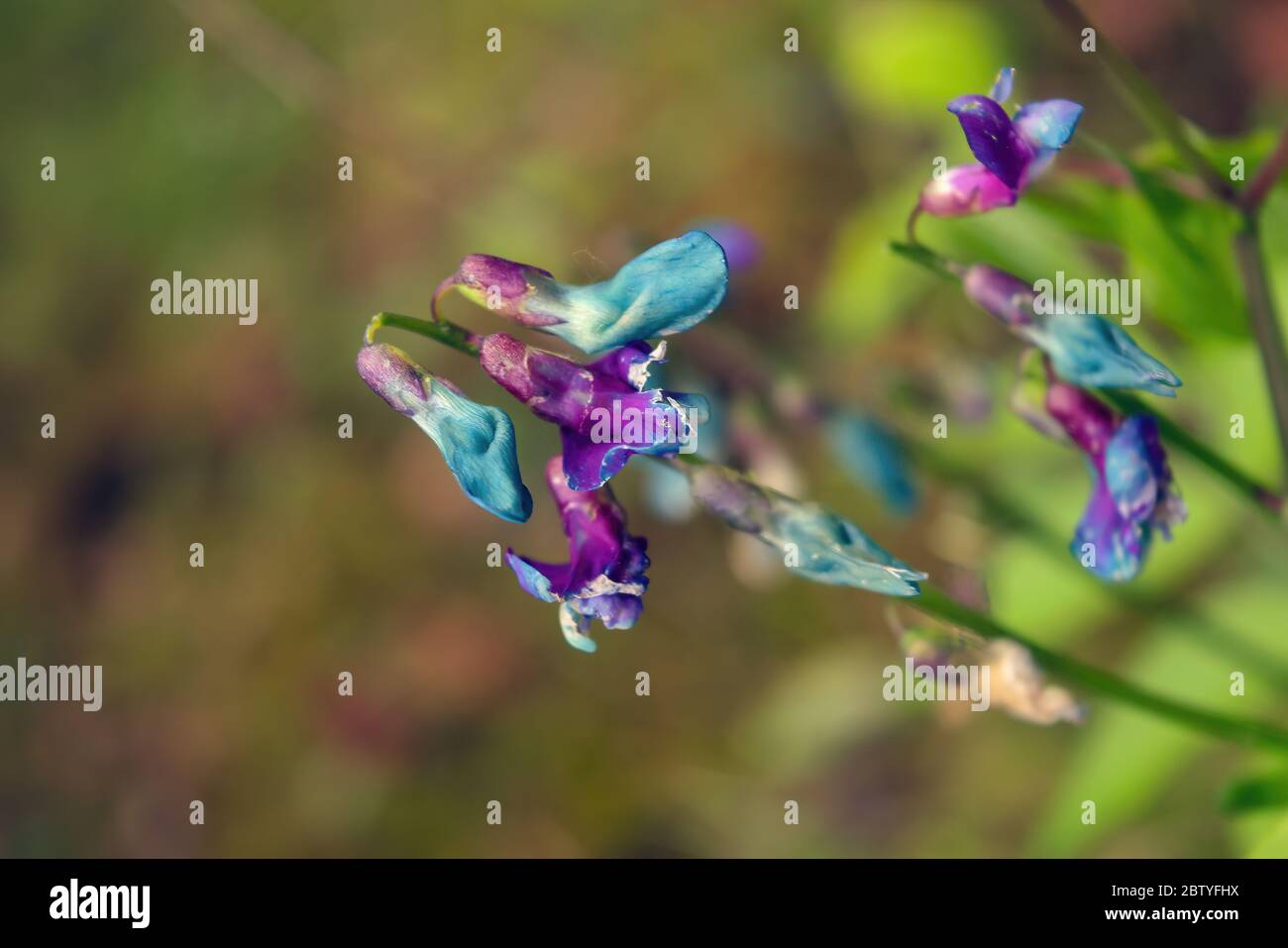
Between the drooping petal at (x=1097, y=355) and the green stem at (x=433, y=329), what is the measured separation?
72 centimetres

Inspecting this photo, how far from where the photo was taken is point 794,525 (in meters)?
1.46

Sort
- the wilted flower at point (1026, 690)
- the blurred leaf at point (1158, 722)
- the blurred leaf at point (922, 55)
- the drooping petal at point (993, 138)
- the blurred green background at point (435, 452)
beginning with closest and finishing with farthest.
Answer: the drooping petal at point (993, 138) < the wilted flower at point (1026, 690) < the blurred leaf at point (1158, 722) < the blurred leaf at point (922, 55) < the blurred green background at point (435, 452)

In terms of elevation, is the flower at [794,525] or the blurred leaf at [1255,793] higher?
the flower at [794,525]

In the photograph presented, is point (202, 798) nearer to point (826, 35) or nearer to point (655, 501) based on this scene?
point (655, 501)

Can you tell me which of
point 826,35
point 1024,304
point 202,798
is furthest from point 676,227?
point 1024,304

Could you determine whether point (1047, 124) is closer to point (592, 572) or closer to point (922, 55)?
point (592, 572)

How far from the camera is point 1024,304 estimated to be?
5.07 feet

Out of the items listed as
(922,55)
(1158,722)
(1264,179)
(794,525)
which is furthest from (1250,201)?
(922,55)

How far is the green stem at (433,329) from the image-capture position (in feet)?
4.21

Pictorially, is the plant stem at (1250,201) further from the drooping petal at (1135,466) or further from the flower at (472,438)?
the flower at (472,438)

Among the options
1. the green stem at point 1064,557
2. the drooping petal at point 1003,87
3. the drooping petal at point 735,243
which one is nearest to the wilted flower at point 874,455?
the green stem at point 1064,557

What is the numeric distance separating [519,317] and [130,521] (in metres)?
4.31

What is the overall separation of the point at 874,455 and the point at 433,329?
1.39 metres

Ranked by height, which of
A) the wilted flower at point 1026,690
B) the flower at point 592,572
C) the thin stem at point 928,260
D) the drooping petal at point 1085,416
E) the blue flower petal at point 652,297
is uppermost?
the thin stem at point 928,260
